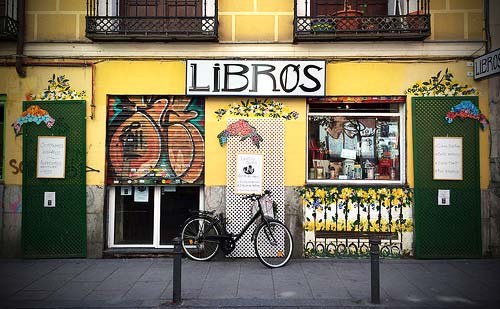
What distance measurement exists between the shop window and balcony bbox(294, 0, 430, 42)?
1.32 metres

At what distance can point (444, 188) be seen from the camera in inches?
322

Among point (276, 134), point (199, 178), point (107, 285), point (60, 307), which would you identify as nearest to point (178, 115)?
point (199, 178)

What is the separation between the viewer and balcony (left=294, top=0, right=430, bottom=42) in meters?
8.08

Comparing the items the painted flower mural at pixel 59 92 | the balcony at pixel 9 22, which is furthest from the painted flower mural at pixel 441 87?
the balcony at pixel 9 22

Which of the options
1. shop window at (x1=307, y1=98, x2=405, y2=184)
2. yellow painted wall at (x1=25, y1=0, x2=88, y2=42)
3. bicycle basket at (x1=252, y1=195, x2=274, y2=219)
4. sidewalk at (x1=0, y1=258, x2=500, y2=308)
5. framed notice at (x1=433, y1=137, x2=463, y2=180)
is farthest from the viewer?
shop window at (x1=307, y1=98, x2=405, y2=184)

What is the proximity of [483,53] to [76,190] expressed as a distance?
333 inches

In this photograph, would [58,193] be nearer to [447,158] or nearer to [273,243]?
[273,243]

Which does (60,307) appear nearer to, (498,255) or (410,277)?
(410,277)

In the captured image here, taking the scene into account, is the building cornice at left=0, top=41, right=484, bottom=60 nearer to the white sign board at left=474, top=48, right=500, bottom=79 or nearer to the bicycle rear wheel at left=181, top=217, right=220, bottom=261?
the white sign board at left=474, top=48, right=500, bottom=79

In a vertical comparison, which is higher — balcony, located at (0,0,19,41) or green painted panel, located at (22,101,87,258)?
balcony, located at (0,0,19,41)

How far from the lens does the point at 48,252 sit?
8250 millimetres

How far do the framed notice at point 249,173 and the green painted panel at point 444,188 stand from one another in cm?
306

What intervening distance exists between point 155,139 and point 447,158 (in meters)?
5.79

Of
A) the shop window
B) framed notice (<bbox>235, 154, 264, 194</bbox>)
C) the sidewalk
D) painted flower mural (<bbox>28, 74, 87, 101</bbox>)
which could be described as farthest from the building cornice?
the sidewalk
